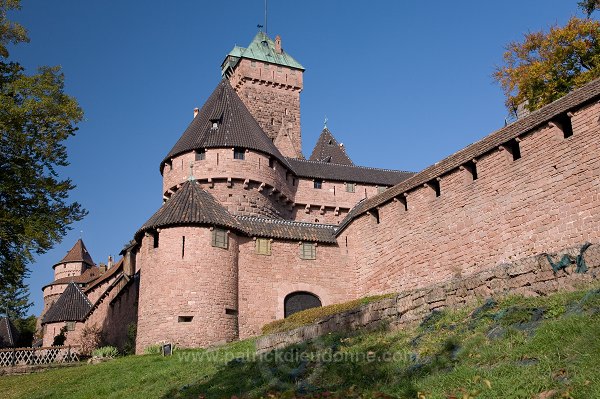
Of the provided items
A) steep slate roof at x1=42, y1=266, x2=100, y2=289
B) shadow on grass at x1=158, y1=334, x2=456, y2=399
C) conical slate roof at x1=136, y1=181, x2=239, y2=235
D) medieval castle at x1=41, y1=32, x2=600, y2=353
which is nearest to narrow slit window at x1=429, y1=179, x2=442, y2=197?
medieval castle at x1=41, y1=32, x2=600, y2=353

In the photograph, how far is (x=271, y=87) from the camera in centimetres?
5444

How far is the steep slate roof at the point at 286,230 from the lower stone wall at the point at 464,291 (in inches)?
518

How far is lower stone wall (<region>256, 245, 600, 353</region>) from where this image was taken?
9836mm

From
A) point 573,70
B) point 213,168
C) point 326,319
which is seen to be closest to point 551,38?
point 573,70

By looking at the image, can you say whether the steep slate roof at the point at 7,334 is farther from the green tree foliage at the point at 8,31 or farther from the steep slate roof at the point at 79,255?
the green tree foliage at the point at 8,31

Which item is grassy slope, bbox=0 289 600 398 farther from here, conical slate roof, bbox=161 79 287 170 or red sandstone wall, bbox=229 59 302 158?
red sandstone wall, bbox=229 59 302 158

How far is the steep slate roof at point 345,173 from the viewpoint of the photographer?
39781 millimetres

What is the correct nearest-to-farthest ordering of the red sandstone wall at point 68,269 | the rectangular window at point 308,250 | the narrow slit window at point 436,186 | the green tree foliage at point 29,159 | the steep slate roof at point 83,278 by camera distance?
the green tree foliage at point 29,159
the narrow slit window at point 436,186
the rectangular window at point 308,250
the steep slate roof at point 83,278
the red sandstone wall at point 68,269

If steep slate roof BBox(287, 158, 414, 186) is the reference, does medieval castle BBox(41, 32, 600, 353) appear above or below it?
below

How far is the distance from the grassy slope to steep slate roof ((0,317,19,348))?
44135 mm

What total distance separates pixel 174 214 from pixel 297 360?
14.3 metres

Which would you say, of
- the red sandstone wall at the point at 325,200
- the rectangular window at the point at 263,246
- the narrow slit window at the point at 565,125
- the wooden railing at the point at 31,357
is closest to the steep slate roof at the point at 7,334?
the wooden railing at the point at 31,357

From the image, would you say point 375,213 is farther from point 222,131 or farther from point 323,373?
point 323,373

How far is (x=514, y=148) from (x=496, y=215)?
215 centimetres
